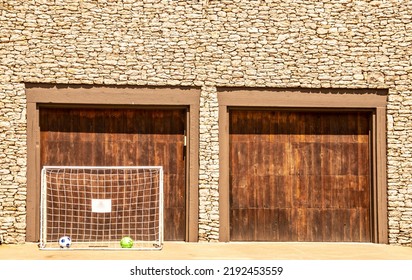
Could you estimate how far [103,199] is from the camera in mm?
15820

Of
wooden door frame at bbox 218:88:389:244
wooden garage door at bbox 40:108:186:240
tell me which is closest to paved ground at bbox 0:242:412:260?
wooden door frame at bbox 218:88:389:244

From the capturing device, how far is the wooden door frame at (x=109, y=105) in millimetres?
15578

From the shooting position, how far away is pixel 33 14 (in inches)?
616

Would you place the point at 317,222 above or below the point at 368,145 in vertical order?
below

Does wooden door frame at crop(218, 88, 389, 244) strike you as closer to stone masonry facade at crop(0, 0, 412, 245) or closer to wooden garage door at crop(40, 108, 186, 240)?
stone masonry facade at crop(0, 0, 412, 245)

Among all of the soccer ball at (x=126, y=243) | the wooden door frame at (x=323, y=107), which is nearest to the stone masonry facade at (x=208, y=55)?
the wooden door frame at (x=323, y=107)

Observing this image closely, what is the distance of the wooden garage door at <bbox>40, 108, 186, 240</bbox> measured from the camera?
15.9 metres

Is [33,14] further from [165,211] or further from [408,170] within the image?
[408,170]

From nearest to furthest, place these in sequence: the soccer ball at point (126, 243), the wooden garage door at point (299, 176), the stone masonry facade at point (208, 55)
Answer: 1. the soccer ball at point (126, 243)
2. the stone masonry facade at point (208, 55)
3. the wooden garage door at point (299, 176)

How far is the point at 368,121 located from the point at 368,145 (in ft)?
1.83

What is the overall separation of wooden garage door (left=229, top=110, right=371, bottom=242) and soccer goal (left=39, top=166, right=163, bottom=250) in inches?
74.9

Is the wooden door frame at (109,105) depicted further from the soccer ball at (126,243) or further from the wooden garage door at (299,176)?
the soccer ball at (126,243)

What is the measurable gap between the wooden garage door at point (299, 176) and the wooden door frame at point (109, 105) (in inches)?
37.2

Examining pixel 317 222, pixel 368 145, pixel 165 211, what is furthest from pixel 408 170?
pixel 165 211
